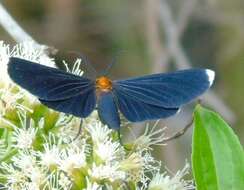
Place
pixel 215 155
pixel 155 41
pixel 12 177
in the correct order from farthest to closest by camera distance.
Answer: pixel 155 41, pixel 12 177, pixel 215 155

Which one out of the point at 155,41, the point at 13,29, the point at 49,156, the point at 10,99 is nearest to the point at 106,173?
the point at 49,156

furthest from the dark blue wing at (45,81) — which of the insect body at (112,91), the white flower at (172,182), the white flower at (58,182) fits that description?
the white flower at (172,182)

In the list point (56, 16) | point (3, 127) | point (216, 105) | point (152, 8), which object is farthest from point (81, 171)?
point (56, 16)

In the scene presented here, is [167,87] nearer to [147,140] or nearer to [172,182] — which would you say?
[147,140]

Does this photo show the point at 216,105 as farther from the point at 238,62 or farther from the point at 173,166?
the point at 238,62

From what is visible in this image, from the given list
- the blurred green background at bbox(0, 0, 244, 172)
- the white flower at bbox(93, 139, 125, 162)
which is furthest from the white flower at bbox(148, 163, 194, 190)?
the blurred green background at bbox(0, 0, 244, 172)

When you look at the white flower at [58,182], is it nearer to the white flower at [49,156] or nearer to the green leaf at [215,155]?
the white flower at [49,156]

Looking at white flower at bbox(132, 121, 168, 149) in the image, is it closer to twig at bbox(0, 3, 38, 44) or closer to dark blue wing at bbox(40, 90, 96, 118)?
dark blue wing at bbox(40, 90, 96, 118)
